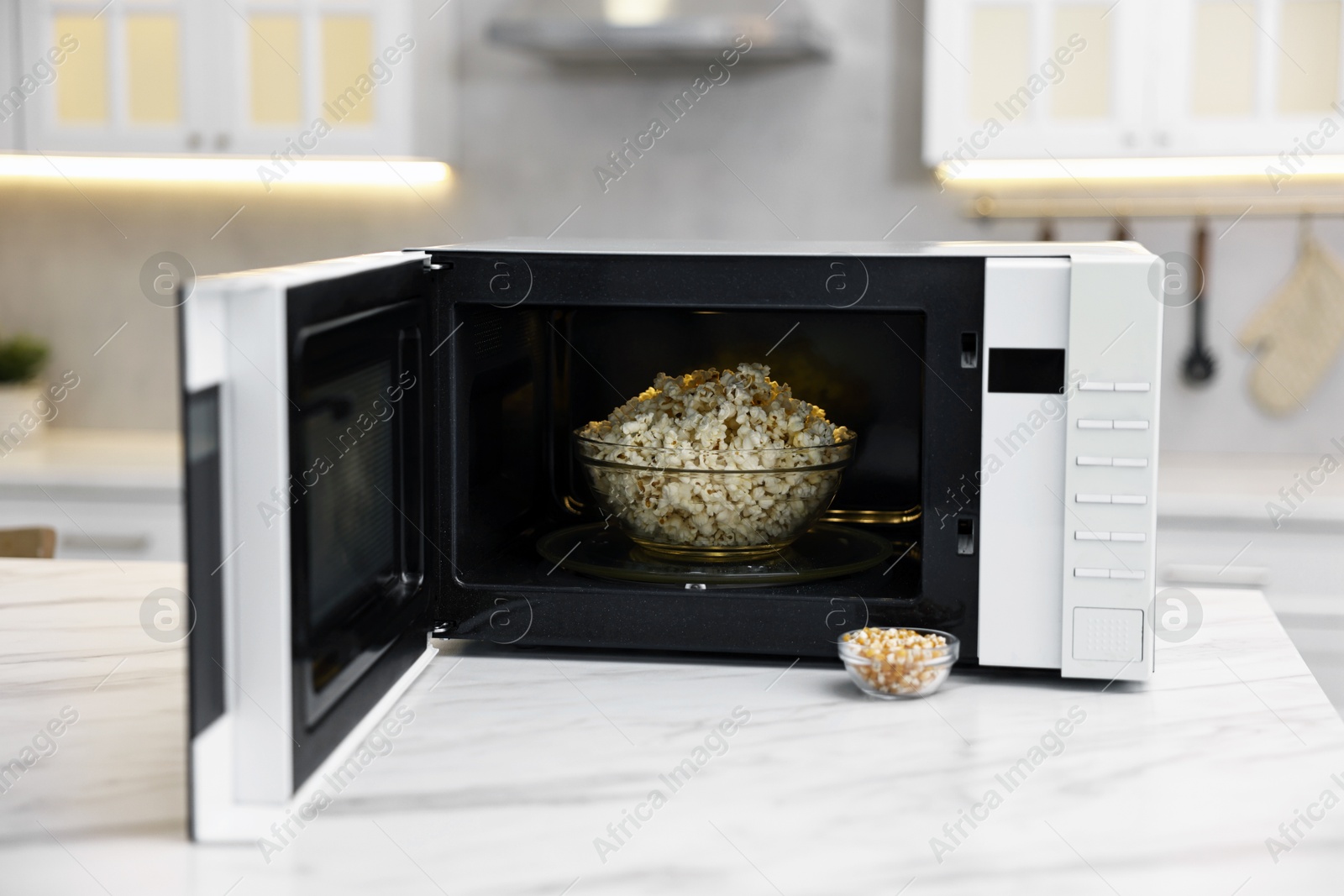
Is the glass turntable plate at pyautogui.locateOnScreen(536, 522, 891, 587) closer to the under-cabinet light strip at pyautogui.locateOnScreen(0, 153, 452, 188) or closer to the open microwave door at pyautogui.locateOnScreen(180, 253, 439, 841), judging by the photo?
the open microwave door at pyautogui.locateOnScreen(180, 253, 439, 841)

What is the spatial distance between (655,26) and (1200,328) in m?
1.06

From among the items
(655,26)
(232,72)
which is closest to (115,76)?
(232,72)

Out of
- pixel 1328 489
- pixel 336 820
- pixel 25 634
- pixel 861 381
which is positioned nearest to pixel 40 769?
pixel 336 820

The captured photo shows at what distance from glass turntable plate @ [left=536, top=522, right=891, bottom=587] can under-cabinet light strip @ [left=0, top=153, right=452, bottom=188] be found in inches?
54.8

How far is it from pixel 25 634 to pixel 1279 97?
1827 mm

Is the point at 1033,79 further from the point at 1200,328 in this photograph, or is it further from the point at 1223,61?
the point at 1200,328

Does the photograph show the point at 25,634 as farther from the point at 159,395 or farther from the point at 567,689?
the point at 159,395

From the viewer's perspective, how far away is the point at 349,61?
215 centimetres

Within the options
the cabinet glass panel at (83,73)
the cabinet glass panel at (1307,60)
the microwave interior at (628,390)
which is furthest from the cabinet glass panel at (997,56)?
the cabinet glass panel at (83,73)

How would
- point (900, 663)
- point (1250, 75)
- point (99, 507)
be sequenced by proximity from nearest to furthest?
point (900, 663) → point (1250, 75) → point (99, 507)

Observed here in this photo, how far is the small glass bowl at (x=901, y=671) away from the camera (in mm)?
852

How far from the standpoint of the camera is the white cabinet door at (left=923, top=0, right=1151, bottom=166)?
1979 millimetres

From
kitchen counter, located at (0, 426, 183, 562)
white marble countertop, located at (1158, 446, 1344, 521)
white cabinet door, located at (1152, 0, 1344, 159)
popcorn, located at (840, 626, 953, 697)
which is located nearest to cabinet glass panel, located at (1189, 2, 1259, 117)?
white cabinet door, located at (1152, 0, 1344, 159)

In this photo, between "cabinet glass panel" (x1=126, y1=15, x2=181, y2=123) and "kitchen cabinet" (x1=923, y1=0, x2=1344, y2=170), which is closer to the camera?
"kitchen cabinet" (x1=923, y1=0, x2=1344, y2=170)
